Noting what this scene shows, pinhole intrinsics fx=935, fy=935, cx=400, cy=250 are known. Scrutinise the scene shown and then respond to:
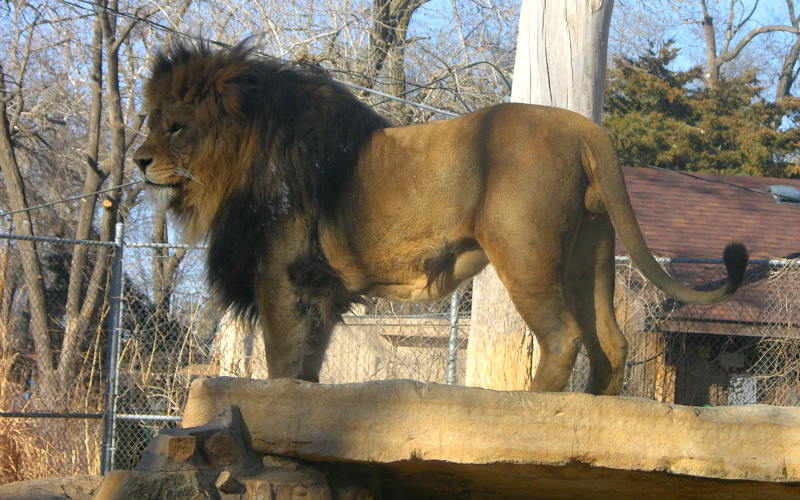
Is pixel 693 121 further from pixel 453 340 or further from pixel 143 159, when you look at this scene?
pixel 143 159

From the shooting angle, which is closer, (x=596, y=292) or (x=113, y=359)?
(x=596, y=292)

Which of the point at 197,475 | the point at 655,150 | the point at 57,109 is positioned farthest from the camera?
the point at 655,150

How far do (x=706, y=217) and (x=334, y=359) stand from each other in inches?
230

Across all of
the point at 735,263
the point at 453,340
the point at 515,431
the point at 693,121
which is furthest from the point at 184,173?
the point at 693,121

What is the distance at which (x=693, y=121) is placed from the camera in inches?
813

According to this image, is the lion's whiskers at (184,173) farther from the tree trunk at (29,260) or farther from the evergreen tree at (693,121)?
the evergreen tree at (693,121)

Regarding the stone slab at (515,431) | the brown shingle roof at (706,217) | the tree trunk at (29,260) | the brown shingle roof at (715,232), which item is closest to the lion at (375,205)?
the stone slab at (515,431)

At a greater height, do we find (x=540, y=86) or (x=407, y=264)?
(x=540, y=86)

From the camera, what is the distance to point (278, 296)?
404 cm

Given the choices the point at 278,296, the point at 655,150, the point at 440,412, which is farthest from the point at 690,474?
the point at 655,150

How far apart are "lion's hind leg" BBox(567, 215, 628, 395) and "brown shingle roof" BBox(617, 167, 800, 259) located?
6427 mm

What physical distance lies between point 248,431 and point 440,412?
25.7 inches

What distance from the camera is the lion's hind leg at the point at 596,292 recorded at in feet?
13.4

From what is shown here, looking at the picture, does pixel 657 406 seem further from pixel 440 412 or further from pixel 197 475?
pixel 197 475
